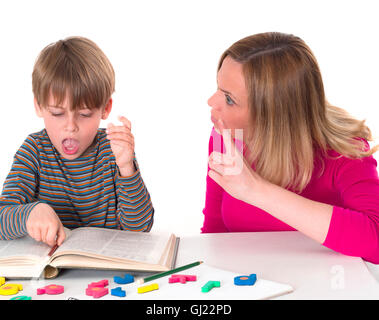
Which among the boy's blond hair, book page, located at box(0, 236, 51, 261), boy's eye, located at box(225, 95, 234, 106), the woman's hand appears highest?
the boy's blond hair

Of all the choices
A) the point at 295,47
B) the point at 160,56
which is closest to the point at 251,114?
the point at 295,47

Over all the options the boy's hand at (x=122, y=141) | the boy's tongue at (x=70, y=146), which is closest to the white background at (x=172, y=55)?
the boy's tongue at (x=70, y=146)

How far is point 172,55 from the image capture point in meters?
2.98

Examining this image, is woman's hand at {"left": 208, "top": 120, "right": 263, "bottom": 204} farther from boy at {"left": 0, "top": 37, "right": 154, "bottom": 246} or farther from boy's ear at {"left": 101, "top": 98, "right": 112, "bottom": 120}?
boy's ear at {"left": 101, "top": 98, "right": 112, "bottom": 120}

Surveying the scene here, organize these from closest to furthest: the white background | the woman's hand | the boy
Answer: the woman's hand < the boy < the white background

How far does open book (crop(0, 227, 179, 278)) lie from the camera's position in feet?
3.59

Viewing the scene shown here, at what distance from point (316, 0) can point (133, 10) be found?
3.35ft

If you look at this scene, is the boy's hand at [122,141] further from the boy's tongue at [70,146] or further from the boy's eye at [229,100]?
the boy's eye at [229,100]

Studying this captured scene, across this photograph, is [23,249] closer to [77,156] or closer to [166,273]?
[166,273]

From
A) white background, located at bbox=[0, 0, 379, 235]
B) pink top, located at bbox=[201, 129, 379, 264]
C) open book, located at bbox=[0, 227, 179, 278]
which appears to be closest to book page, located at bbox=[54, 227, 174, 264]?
open book, located at bbox=[0, 227, 179, 278]

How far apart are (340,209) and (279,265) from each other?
8.4 inches

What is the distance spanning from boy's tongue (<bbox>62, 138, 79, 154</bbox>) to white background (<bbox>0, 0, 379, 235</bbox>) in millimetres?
1340

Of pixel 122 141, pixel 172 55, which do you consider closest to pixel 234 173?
pixel 122 141
